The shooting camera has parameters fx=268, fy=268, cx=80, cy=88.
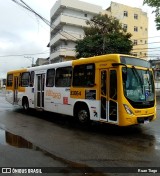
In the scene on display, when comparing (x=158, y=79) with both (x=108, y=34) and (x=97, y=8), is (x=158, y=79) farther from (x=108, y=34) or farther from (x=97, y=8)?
(x=108, y=34)

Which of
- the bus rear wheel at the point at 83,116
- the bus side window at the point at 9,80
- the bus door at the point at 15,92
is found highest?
the bus side window at the point at 9,80

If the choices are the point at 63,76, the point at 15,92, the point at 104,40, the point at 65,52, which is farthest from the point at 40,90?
the point at 65,52

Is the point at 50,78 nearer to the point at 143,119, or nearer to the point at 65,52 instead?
the point at 143,119

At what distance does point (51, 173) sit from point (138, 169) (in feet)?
6.16

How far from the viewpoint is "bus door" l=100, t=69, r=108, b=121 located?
981cm

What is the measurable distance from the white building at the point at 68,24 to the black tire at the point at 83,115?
3825cm

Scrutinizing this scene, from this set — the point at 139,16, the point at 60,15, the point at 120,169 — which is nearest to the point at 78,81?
the point at 120,169

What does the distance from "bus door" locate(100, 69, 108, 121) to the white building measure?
39.2 m

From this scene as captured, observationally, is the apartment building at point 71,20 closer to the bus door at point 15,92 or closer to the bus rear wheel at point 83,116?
the bus door at point 15,92

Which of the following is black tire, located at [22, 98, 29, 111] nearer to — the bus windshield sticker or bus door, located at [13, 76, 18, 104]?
bus door, located at [13, 76, 18, 104]

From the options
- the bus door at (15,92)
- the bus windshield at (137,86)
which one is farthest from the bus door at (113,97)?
the bus door at (15,92)

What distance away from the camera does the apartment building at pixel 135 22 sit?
57.3 meters

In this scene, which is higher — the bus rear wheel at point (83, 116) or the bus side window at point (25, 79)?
the bus side window at point (25, 79)

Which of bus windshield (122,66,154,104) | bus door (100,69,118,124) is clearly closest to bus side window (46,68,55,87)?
bus door (100,69,118,124)
